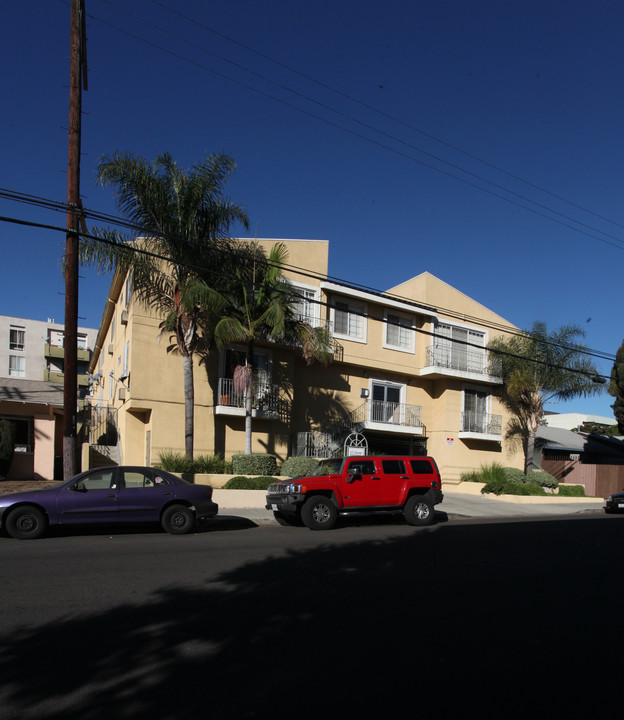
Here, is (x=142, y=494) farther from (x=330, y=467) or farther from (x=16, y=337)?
(x=16, y=337)

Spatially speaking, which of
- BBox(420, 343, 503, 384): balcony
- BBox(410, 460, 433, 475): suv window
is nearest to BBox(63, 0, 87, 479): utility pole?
BBox(410, 460, 433, 475): suv window

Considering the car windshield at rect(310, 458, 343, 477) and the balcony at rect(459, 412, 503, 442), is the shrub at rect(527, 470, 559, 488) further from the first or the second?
the car windshield at rect(310, 458, 343, 477)

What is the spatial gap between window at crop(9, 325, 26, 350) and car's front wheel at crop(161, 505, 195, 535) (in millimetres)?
54781

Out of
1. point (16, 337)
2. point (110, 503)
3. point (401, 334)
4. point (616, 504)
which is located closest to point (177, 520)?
point (110, 503)

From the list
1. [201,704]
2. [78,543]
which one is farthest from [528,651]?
[78,543]

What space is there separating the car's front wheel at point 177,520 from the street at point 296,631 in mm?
1821

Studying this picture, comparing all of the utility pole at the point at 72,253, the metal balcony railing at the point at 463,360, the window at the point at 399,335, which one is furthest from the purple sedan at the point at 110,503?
the metal balcony railing at the point at 463,360

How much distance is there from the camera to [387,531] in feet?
45.8

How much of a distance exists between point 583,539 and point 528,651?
8.67m

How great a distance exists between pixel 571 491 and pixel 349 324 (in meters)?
12.3

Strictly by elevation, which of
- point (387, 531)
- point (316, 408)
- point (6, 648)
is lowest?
point (387, 531)

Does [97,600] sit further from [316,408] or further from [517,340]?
[517,340]

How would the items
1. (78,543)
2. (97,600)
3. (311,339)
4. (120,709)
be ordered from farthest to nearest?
(311,339) → (78,543) → (97,600) → (120,709)

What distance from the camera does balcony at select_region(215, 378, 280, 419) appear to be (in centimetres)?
2128
